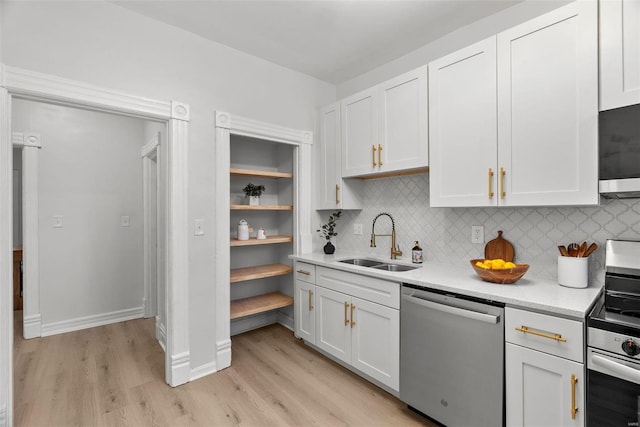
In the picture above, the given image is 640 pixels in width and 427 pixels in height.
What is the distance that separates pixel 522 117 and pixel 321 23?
1598 millimetres

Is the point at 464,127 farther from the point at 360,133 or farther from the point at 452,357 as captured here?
the point at 452,357

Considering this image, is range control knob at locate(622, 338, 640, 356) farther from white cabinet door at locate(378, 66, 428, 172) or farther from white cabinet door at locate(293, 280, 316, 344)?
white cabinet door at locate(293, 280, 316, 344)

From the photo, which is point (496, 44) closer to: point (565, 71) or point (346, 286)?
point (565, 71)

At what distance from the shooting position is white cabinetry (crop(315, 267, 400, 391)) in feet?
6.93

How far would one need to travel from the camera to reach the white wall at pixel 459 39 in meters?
2.04

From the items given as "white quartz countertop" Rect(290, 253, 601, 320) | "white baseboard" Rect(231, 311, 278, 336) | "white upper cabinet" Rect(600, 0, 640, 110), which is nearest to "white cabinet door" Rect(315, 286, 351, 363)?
"white quartz countertop" Rect(290, 253, 601, 320)

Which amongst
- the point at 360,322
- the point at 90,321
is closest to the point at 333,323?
the point at 360,322

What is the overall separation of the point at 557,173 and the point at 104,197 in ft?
14.3

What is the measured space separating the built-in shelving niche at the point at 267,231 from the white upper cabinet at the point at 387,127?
2.61 feet

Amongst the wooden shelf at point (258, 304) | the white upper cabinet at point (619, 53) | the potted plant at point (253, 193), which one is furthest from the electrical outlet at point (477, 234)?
the potted plant at point (253, 193)

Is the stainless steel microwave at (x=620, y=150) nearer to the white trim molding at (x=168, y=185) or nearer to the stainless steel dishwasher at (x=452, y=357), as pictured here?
the stainless steel dishwasher at (x=452, y=357)

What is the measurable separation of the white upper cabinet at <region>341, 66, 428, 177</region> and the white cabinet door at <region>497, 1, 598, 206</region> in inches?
22.4

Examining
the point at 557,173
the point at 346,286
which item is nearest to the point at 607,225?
the point at 557,173

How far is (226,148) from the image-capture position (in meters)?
2.63
